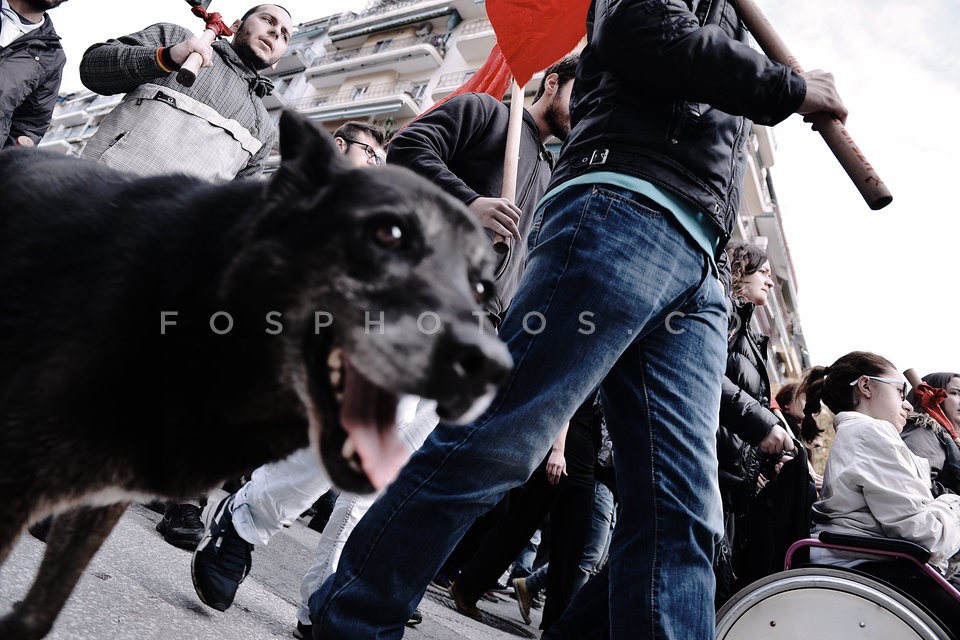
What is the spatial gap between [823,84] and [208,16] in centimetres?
314

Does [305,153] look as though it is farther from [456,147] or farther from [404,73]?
[404,73]

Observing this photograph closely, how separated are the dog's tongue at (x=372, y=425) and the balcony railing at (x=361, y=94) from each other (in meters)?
35.1

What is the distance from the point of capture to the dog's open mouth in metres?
1.07

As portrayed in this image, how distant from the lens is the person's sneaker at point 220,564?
2.38 m

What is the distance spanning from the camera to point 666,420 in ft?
6.49

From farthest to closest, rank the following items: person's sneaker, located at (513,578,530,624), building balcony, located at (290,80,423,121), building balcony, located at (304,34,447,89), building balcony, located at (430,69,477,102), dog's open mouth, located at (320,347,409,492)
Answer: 1. building balcony, located at (304,34,447,89)
2. building balcony, located at (290,80,423,121)
3. building balcony, located at (430,69,477,102)
4. person's sneaker, located at (513,578,530,624)
5. dog's open mouth, located at (320,347,409,492)

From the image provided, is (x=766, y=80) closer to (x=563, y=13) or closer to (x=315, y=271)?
(x=315, y=271)

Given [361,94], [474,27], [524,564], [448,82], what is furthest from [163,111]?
[361,94]

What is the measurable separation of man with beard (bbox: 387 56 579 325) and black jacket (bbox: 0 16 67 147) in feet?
8.65

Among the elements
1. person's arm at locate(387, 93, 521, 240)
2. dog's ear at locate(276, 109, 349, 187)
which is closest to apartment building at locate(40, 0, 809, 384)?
person's arm at locate(387, 93, 521, 240)

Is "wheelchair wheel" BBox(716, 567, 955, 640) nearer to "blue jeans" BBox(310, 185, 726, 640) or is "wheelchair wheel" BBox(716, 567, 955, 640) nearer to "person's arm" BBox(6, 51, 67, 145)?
"blue jeans" BBox(310, 185, 726, 640)

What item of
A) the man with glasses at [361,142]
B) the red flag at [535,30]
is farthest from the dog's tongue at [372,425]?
the man with glasses at [361,142]

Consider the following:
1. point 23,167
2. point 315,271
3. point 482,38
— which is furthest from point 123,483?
point 482,38

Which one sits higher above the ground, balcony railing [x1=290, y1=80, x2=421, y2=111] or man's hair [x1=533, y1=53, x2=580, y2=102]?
man's hair [x1=533, y1=53, x2=580, y2=102]
